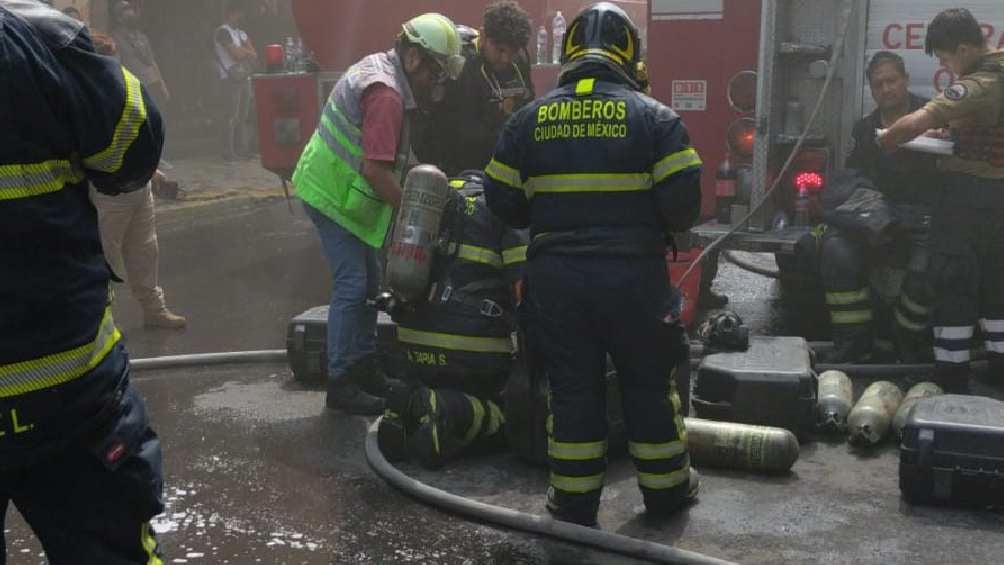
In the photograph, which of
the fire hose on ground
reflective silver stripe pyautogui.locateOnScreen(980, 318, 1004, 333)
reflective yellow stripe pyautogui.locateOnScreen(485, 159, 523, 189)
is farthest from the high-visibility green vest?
reflective silver stripe pyautogui.locateOnScreen(980, 318, 1004, 333)

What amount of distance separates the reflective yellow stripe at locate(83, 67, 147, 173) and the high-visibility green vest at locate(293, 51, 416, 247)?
8.25ft

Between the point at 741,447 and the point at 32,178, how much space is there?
2884mm

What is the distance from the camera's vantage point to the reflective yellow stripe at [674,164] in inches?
141

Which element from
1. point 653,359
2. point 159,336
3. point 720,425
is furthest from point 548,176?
point 159,336

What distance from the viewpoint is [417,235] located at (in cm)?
440

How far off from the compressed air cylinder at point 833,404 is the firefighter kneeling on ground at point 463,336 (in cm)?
133

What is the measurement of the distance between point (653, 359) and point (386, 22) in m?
5.53

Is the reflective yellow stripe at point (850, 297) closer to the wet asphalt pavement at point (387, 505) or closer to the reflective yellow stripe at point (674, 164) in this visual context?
the wet asphalt pavement at point (387, 505)

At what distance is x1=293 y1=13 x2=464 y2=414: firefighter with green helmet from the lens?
4703mm

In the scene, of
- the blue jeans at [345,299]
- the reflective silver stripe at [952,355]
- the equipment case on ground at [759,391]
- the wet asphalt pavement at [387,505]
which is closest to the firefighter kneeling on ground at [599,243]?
the wet asphalt pavement at [387,505]

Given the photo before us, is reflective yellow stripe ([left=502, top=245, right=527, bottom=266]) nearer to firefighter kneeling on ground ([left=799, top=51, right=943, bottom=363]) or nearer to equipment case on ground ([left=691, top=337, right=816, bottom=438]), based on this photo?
equipment case on ground ([left=691, top=337, right=816, bottom=438])

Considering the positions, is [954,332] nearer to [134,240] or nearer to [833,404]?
[833,404]

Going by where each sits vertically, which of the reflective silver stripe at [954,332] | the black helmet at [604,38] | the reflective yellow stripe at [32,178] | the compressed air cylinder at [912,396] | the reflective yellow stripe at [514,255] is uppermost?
the black helmet at [604,38]

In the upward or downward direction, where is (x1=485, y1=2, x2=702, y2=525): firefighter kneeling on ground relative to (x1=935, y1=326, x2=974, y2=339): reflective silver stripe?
upward
